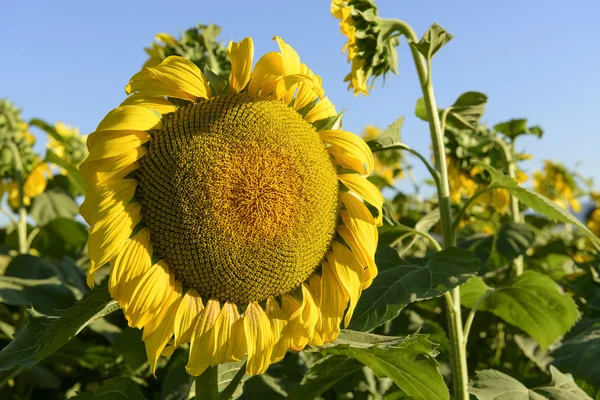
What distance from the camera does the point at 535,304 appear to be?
2.29 m

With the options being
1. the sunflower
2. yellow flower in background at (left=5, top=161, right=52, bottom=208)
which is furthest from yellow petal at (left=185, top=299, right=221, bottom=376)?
yellow flower in background at (left=5, top=161, right=52, bottom=208)

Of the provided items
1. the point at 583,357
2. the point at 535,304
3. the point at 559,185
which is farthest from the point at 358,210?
the point at 559,185

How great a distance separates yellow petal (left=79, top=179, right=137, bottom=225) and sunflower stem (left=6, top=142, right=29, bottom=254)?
233 centimetres

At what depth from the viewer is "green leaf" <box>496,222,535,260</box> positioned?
9.42 feet

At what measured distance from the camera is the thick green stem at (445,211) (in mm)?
2000

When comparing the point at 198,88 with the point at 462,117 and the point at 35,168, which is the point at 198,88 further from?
the point at 35,168

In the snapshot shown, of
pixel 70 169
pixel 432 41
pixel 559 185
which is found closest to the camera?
pixel 432 41

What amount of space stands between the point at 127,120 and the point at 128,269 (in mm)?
314

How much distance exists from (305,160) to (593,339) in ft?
4.74

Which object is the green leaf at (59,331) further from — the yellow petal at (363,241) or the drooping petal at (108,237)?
the yellow petal at (363,241)

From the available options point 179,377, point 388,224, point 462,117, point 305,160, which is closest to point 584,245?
point 462,117

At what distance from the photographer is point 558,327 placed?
2.27 m

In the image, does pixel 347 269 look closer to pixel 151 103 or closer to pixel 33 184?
pixel 151 103

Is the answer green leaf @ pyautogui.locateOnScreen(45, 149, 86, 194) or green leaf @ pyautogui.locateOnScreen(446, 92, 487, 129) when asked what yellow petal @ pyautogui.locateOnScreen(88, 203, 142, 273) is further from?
green leaf @ pyautogui.locateOnScreen(45, 149, 86, 194)
